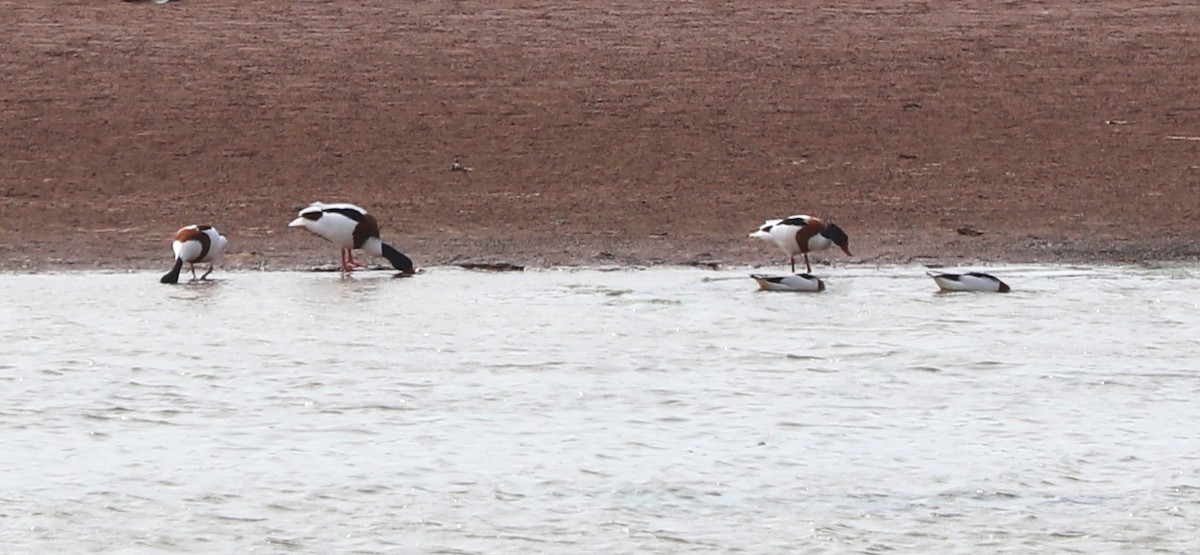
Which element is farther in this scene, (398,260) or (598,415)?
(398,260)

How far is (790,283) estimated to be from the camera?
33.4ft

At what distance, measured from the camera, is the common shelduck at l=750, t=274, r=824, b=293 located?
10164 millimetres

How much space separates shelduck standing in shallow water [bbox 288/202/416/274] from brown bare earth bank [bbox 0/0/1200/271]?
0.39 m

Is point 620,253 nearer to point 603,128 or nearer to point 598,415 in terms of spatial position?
point 603,128

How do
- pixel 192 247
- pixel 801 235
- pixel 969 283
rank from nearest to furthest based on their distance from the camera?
pixel 969 283, pixel 192 247, pixel 801 235

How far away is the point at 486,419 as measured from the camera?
7398 millimetres

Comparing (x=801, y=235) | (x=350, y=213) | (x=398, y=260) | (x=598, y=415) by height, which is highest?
(x=350, y=213)

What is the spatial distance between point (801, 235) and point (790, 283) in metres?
0.56

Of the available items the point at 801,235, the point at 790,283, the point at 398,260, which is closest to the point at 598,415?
the point at 790,283

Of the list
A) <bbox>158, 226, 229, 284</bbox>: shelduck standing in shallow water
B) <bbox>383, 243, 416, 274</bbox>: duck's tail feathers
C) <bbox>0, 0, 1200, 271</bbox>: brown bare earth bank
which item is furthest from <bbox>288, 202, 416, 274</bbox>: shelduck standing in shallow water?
<bbox>158, 226, 229, 284</bbox>: shelduck standing in shallow water

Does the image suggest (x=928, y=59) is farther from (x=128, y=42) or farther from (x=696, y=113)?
(x=128, y=42)

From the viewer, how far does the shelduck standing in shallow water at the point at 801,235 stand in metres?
10.7

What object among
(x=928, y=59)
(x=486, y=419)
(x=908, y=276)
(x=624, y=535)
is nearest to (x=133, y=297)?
(x=486, y=419)

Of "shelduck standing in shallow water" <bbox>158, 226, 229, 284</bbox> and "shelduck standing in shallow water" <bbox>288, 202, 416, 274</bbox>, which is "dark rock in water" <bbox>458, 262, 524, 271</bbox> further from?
"shelduck standing in shallow water" <bbox>158, 226, 229, 284</bbox>
